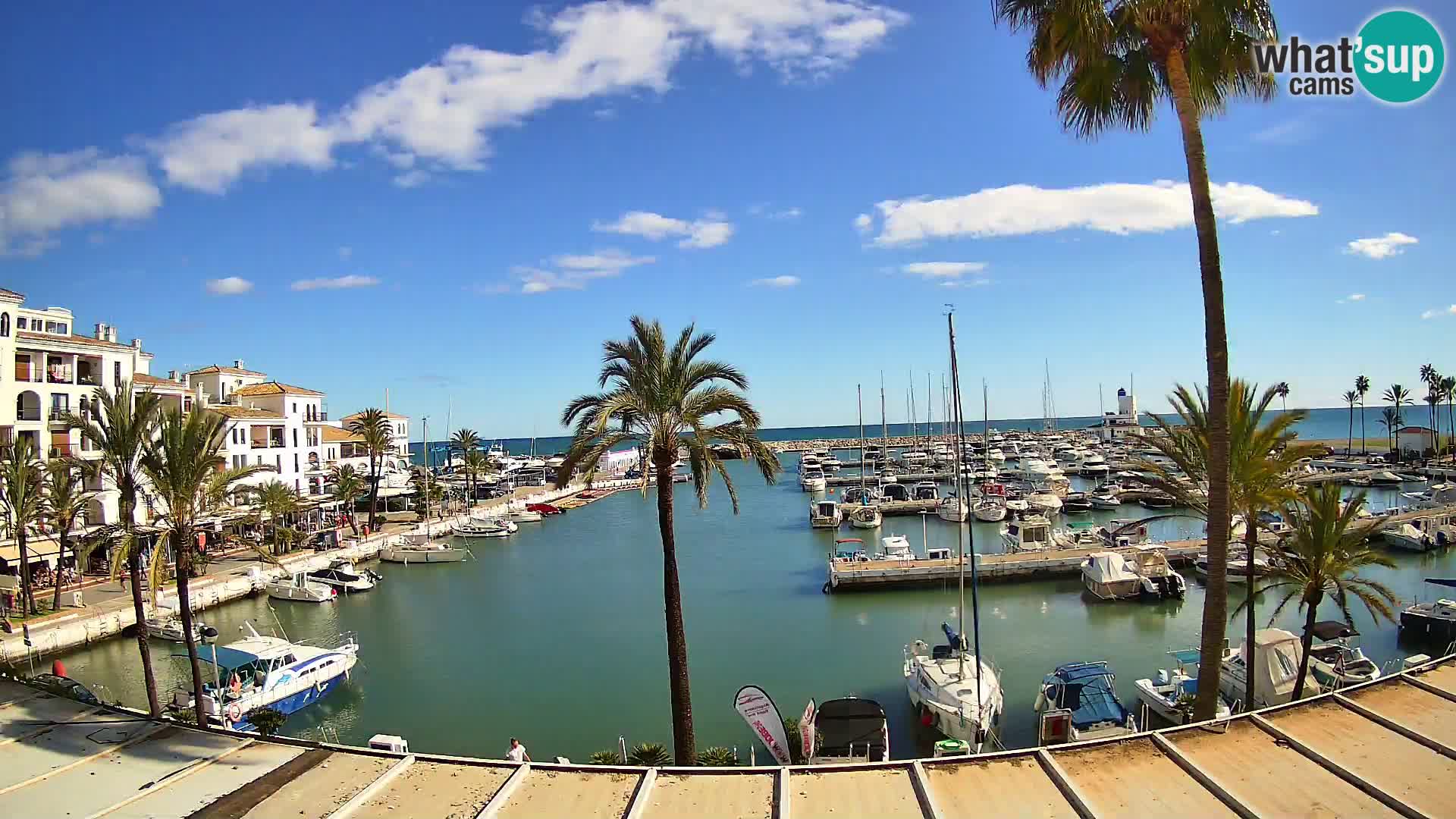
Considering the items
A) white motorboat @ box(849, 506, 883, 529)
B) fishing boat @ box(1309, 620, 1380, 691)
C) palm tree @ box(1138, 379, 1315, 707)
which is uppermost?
palm tree @ box(1138, 379, 1315, 707)

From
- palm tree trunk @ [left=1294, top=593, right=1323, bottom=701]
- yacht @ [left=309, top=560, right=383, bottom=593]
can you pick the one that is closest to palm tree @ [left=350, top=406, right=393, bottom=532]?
yacht @ [left=309, top=560, right=383, bottom=593]

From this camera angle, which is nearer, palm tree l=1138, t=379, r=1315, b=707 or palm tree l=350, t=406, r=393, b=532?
palm tree l=1138, t=379, r=1315, b=707

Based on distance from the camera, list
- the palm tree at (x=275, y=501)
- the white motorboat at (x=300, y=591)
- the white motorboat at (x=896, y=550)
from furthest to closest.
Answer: the palm tree at (x=275, y=501) < the white motorboat at (x=896, y=550) < the white motorboat at (x=300, y=591)

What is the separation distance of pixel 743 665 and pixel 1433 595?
31.7 metres

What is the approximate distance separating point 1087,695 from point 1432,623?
16.0 metres

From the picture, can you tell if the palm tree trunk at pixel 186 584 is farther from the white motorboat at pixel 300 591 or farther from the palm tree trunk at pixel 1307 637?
the palm tree trunk at pixel 1307 637

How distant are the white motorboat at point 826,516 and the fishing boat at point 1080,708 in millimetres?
39782

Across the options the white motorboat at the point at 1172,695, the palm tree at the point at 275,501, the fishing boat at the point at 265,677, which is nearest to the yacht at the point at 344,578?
the palm tree at the point at 275,501

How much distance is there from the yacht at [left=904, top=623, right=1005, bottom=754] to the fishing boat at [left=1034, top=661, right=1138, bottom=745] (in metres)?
1.24

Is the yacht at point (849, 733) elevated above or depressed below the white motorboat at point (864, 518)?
above

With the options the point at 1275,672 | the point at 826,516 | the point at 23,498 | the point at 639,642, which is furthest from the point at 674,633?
the point at 826,516

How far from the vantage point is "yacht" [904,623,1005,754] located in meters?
19.3

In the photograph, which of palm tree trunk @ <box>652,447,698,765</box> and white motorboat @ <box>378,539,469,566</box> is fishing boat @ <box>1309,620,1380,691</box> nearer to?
palm tree trunk @ <box>652,447,698,765</box>

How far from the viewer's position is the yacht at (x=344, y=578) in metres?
42.5
